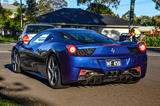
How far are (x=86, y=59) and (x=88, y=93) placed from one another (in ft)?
2.30

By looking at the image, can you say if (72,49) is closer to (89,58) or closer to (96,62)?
Result: (89,58)

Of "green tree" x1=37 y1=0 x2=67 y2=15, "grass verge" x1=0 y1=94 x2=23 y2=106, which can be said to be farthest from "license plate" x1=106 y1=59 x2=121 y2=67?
"green tree" x1=37 y1=0 x2=67 y2=15

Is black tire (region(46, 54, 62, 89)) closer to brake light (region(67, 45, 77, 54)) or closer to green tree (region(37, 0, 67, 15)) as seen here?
brake light (region(67, 45, 77, 54))

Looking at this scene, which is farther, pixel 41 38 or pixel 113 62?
pixel 41 38

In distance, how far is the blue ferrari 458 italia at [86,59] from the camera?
570cm

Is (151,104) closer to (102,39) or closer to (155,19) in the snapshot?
(102,39)

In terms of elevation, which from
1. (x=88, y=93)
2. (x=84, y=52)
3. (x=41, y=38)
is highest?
(x=41, y=38)

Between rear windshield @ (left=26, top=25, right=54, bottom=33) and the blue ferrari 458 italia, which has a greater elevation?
rear windshield @ (left=26, top=25, right=54, bottom=33)

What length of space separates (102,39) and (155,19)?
4907 inches

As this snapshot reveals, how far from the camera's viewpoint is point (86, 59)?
5676mm

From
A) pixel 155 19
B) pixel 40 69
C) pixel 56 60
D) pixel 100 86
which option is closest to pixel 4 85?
pixel 40 69

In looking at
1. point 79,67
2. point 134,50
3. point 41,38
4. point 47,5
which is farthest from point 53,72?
point 47,5

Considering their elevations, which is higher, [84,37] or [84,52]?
[84,37]

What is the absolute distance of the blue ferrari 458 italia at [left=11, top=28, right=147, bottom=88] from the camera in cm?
570
